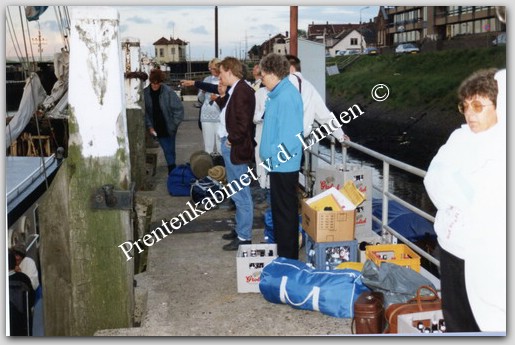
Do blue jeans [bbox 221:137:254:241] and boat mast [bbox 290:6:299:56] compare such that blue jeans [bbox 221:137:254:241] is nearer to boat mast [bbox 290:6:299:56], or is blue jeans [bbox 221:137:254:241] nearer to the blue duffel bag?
the blue duffel bag

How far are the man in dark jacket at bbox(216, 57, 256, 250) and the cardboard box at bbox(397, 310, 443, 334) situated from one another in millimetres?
2212

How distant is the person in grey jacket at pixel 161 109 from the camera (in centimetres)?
862

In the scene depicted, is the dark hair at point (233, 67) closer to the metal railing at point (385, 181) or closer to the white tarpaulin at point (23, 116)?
the metal railing at point (385, 181)

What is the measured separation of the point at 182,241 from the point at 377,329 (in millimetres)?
2708

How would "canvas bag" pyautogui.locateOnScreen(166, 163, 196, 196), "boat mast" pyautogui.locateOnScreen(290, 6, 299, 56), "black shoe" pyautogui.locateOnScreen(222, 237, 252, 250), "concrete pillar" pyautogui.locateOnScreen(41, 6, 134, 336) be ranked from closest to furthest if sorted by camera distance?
"concrete pillar" pyautogui.locateOnScreen(41, 6, 134, 336) < "black shoe" pyautogui.locateOnScreen(222, 237, 252, 250) < "boat mast" pyautogui.locateOnScreen(290, 6, 299, 56) < "canvas bag" pyautogui.locateOnScreen(166, 163, 196, 196)

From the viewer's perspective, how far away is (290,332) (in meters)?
4.18

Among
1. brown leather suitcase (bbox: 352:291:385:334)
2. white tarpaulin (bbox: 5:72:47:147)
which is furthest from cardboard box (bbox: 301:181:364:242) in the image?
white tarpaulin (bbox: 5:72:47:147)

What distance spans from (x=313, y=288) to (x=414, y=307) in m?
0.77

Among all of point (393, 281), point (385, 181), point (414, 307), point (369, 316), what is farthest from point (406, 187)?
point (414, 307)

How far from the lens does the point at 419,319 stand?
146 inches

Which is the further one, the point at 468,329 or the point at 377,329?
the point at 377,329

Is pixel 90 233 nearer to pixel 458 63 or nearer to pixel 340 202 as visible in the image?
pixel 340 202

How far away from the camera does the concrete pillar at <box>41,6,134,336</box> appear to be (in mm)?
3814

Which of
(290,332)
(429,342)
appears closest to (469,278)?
(429,342)
